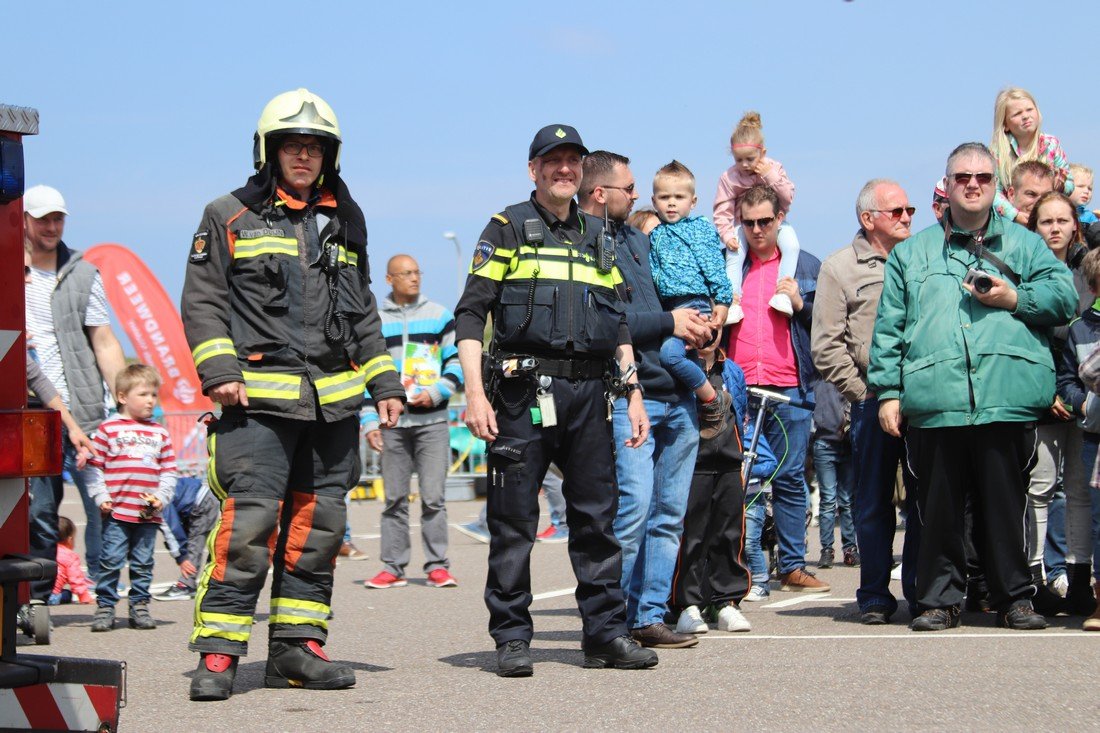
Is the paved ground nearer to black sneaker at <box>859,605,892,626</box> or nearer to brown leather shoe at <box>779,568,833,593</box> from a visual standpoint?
black sneaker at <box>859,605,892,626</box>

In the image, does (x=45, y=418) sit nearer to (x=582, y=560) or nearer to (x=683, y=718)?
(x=683, y=718)

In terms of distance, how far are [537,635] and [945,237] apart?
9.70ft

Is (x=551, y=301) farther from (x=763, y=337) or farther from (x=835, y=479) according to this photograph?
(x=835, y=479)

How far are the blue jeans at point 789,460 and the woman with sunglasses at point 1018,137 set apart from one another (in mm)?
1901

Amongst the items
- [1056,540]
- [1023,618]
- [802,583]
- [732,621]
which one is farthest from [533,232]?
[802,583]

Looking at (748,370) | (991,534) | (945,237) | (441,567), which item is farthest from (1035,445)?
(441,567)

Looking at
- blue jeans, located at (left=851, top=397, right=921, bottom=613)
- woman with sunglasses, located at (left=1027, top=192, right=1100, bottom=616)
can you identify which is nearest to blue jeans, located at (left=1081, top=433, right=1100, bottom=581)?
woman with sunglasses, located at (left=1027, top=192, right=1100, bottom=616)

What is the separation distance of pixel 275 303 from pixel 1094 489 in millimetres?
4419

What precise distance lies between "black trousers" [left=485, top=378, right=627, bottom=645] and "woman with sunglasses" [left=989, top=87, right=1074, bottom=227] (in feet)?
14.2

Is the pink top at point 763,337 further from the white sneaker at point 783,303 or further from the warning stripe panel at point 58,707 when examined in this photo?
the warning stripe panel at point 58,707

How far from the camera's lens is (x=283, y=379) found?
21.1 feet

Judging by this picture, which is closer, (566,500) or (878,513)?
(566,500)

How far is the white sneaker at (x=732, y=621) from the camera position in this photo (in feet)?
27.1

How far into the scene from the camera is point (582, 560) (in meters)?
7.06
